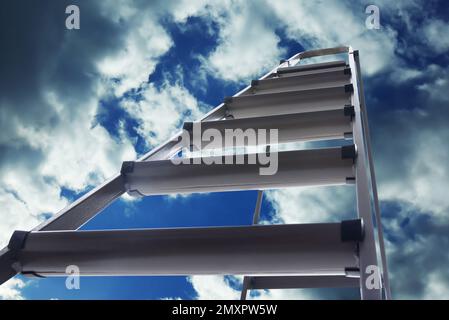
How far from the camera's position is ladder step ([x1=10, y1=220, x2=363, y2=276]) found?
108cm

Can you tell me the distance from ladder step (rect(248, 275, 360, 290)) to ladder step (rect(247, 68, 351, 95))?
3.64ft

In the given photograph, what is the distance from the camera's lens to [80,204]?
4.84 ft

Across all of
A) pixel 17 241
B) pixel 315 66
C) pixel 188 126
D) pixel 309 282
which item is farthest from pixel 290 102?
pixel 17 241

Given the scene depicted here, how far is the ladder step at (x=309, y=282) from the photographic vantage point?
2.03m

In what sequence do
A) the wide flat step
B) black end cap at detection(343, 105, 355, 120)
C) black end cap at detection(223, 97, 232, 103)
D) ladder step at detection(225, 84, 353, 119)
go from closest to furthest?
black end cap at detection(343, 105, 355, 120) → ladder step at detection(225, 84, 353, 119) → black end cap at detection(223, 97, 232, 103) → the wide flat step

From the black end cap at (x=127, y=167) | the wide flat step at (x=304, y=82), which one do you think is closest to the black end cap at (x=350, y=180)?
the black end cap at (x=127, y=167)

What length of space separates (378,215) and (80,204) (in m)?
0.96

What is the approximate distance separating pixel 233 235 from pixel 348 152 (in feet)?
1.60

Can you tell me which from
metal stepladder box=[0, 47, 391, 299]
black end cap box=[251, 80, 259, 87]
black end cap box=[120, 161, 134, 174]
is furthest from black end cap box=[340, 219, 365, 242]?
black end cap box=[251, 80, 259, 87]

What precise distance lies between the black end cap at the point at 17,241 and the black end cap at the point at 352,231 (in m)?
0.84

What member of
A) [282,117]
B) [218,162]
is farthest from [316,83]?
[218,162]

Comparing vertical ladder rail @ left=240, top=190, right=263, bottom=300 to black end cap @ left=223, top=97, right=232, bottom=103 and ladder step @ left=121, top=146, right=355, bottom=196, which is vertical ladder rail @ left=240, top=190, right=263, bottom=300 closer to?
black end cap @ left=223, top=97, right=232, bottom=103

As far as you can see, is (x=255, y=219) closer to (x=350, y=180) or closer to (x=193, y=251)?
(x=350, y=180)

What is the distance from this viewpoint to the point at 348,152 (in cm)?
140
